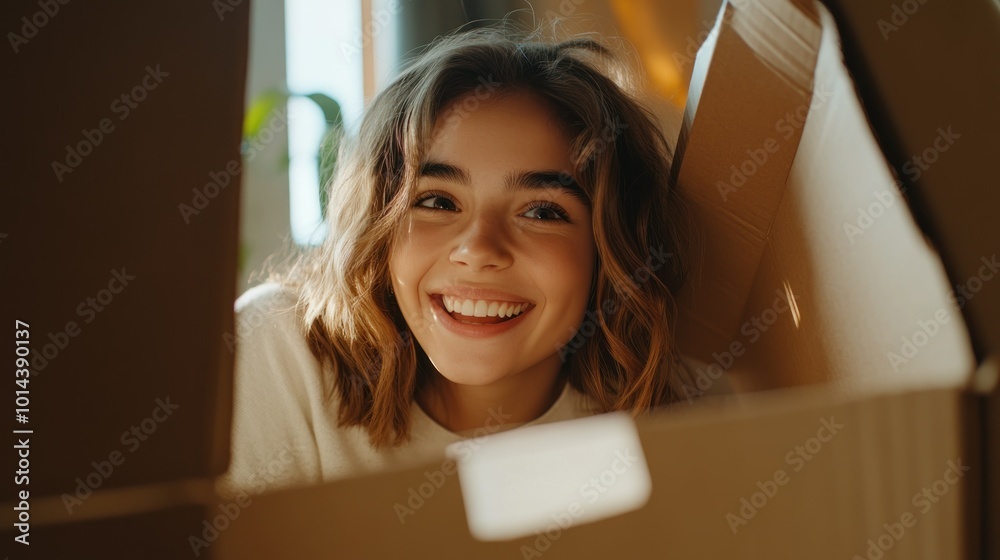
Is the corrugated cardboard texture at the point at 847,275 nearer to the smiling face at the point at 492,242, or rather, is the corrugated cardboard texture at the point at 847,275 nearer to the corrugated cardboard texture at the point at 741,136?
the corrugated cardboard texture at the point at 741,136

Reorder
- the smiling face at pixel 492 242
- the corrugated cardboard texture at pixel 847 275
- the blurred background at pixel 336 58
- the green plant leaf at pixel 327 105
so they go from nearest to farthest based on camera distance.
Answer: the corrugated cardboard texture at pixel 847 275, the smiling face at pixel 492 242, the blurred background at pixel 336 58, the green plant leaf at pixel 327 105

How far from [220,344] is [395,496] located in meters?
0.10

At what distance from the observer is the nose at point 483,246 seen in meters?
0.78

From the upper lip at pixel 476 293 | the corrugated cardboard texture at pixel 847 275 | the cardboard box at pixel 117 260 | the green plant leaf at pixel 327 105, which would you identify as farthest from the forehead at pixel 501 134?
the green plant leaf at pixel 327 105

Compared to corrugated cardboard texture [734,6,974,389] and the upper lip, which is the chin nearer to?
the upper lip

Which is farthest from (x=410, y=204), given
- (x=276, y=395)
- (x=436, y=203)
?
(x=276, y=395)

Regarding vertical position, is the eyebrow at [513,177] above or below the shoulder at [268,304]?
above

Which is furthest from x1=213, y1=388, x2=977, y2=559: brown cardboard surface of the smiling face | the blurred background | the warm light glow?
the blurred background

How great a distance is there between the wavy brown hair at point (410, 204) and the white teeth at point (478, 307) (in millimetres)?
99

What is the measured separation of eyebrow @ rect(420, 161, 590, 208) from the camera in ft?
2.68

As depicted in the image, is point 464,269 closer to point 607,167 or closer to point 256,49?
point 607,167

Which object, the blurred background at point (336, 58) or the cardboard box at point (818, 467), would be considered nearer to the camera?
the cardboard box at point (818, 467)

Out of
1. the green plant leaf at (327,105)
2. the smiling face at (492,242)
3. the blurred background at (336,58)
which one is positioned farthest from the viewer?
the green plant leaf at (327,105)

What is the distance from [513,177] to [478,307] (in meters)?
0.14
